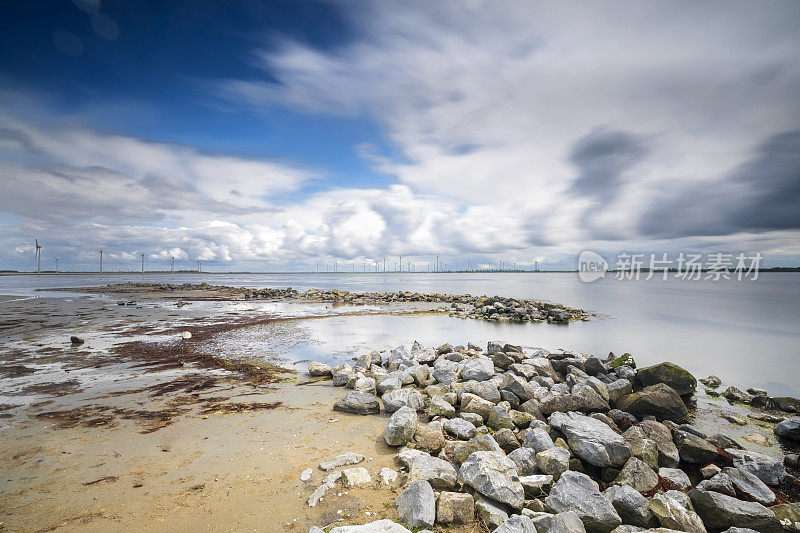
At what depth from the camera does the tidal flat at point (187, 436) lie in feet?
13.0

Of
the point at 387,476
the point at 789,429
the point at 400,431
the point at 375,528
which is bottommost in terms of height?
the point at 789,429

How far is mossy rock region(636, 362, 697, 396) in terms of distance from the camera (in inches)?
322

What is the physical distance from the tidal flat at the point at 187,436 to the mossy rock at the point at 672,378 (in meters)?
0.61

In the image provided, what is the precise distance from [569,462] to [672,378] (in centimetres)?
521

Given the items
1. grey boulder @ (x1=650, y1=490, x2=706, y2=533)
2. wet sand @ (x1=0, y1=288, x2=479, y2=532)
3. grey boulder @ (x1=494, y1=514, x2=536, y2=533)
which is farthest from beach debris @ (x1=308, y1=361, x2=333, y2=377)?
grey boulder @ (x1=650, y1=490, x2=706, y2=533)

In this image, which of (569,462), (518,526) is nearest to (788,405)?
(569,462)

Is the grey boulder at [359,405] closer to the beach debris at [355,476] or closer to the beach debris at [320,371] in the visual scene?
the beach debris at [355,476]

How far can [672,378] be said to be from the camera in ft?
26.8

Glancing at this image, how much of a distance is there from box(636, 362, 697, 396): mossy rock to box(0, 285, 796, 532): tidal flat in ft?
2.01

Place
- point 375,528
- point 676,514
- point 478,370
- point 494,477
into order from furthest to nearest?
1. point 478,370
2. point 494,477
3. point 676,514
4. point 375,528

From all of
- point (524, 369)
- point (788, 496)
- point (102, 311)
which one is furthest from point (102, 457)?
point (102, 311)

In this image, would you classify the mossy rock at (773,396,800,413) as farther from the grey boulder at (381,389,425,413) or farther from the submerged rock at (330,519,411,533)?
the submerged rock at (330,519,411,533)

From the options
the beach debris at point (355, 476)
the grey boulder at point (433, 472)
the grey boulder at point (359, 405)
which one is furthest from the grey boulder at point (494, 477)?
the grey boulder at point (359, 405)

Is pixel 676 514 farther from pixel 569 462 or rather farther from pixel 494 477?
pixel 494 477
